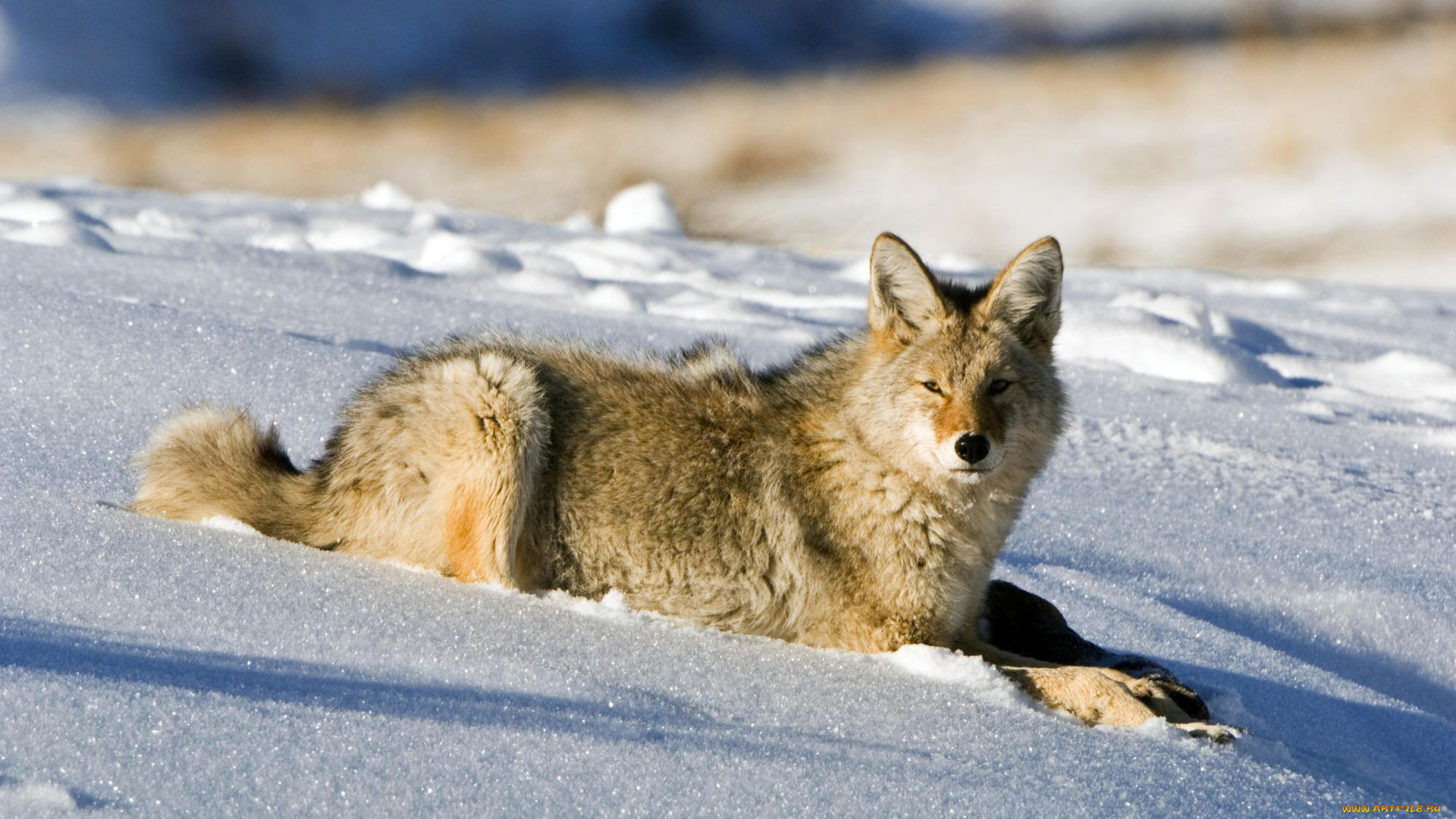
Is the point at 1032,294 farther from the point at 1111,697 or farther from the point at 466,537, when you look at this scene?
the point at 466,537

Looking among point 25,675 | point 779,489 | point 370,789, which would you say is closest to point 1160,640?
point 779,489

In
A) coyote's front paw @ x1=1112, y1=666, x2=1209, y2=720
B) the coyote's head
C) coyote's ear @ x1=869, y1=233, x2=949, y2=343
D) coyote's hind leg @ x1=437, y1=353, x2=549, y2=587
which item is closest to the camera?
coyote's front paw @ x1=1112, y1=666, x2=1209, y2=720

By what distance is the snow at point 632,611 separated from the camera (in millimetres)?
2494

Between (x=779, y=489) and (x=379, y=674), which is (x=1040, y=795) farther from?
(x=779, y=489)

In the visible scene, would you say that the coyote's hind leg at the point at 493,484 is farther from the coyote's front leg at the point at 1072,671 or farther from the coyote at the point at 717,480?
the coyote's front leg at the point at 1072,671

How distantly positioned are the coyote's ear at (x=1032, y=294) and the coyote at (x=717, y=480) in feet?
0.03

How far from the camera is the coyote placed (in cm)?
404

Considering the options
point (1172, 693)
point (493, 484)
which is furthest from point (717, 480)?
point (1172, 693)

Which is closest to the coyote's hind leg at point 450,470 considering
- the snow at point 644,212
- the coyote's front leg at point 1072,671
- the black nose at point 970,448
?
the black nose at point 970,448

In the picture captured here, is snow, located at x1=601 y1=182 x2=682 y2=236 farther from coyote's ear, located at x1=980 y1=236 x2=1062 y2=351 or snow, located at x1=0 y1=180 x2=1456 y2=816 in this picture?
coyote's ear, located at x1=980 y1=236 x2=1062 y2=351

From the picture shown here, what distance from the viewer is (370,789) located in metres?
2.34

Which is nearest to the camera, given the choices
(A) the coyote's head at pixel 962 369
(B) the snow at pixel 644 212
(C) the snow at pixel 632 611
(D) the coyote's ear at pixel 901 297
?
(C) the snow at pixel 632 611

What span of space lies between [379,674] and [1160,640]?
2.59 metres

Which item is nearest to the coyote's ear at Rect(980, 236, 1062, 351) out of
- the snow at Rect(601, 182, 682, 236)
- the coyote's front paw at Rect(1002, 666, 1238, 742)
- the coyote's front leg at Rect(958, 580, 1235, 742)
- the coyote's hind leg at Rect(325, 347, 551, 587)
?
the coyote's front leg at Rect(958, 580, 1235, 742)
